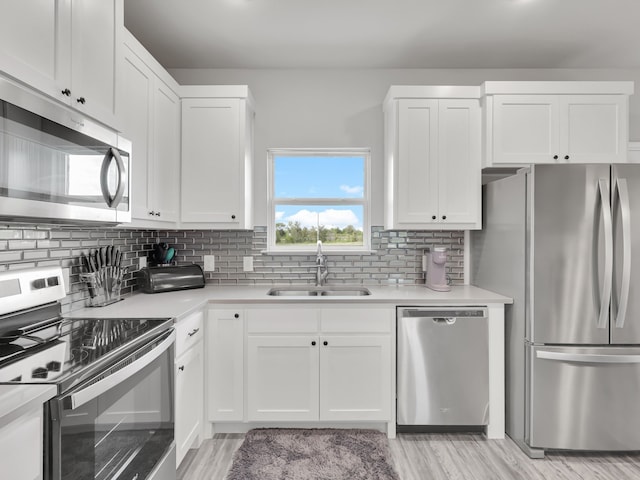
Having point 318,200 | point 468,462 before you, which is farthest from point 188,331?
point 468,462

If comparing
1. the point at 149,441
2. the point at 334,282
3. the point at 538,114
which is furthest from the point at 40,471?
the point at 538,114

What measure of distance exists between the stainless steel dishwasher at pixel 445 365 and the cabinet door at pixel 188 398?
1263 mm

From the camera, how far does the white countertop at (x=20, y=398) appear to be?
2.86 feet

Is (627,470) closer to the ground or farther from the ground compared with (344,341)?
closer to the ground

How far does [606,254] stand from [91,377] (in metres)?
2.52

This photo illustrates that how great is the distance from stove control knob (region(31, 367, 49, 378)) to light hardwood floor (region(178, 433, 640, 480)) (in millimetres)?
1254

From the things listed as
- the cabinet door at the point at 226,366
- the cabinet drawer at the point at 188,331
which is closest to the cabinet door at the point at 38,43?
the cabinet drawer at the point at 188,331

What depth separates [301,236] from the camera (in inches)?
124

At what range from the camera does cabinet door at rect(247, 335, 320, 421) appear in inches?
94.0

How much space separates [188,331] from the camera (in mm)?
2072

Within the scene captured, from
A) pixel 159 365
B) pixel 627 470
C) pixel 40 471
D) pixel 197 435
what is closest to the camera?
Answer: pixel 40 471

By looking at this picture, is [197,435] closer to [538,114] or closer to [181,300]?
[181,300]

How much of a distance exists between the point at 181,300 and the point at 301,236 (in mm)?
1183

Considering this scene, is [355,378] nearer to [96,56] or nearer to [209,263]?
[209,263]
